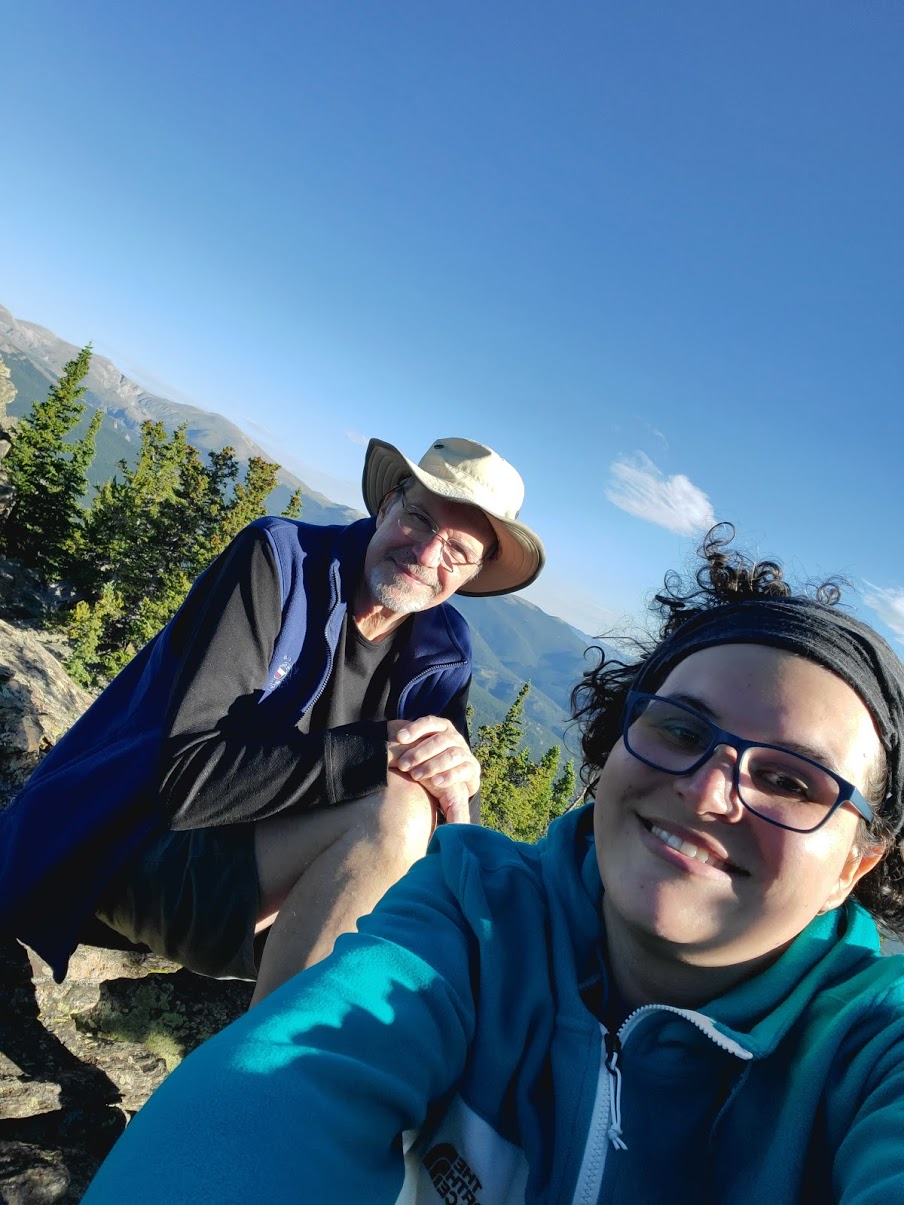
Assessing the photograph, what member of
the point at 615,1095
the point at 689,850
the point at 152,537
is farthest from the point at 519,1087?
the point at 152,537

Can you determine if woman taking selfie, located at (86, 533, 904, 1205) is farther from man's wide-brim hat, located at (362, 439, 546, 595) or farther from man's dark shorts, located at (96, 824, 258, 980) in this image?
man's wide-brim hat, located at (362, 439, 546, 595)

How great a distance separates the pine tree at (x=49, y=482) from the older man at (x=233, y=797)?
49739mm

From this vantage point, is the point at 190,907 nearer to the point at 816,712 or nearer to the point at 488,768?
the point at 816,712

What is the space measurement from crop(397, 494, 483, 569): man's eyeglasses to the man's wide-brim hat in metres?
0.16

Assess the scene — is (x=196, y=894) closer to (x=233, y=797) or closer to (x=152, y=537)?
(x=233, y=797)

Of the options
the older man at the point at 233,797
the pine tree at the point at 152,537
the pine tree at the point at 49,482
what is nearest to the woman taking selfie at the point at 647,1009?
the older man at the point at 233,797

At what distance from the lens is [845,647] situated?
1687 mm

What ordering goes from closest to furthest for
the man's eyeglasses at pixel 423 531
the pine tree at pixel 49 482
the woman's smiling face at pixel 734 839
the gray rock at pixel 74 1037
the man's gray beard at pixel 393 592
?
the woman's smiling face at pixel 734 839
the gray rock at pixel 74 1037
the man's gray beard at pixel 393 592
the man's eyeglasses at pixel 423 531
the pine tree at pixel 49 482

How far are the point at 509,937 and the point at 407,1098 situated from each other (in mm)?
474

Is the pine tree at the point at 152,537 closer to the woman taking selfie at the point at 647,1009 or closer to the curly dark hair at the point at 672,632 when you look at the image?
the curly dark hair at the point at 672,632

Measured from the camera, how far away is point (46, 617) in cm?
4394

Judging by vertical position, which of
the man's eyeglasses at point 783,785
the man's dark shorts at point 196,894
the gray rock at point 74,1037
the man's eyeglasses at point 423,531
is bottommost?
the gray rock at point 74,1037

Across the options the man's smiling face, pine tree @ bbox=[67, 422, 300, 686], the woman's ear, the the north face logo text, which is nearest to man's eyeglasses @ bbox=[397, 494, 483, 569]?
the man's smiling face

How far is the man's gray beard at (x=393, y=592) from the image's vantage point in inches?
148
